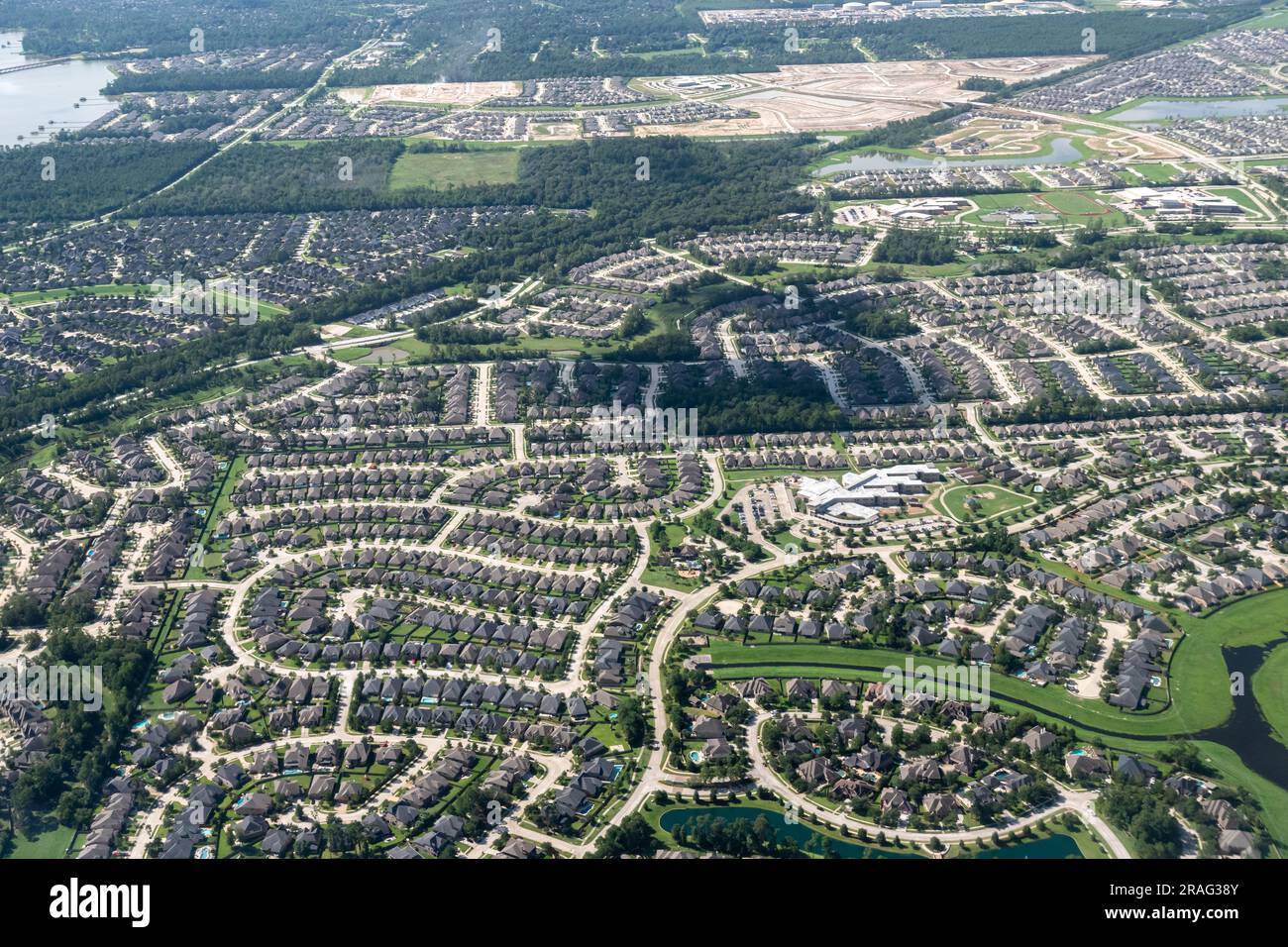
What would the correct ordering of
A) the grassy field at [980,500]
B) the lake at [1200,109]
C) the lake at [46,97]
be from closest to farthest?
the grassy field at [980,500] → the lake at [1200,109] → the lake at [46,97]

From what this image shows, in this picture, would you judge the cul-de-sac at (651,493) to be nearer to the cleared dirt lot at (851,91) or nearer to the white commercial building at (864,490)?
the white commercial building at (864,490)

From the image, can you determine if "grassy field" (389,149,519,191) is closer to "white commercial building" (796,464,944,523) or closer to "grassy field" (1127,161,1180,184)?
"grassy field" (1127,161,1180,184)

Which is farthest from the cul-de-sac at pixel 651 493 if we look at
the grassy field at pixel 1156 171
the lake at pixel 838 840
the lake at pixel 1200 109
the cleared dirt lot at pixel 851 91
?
the cleared dirt lot at pixel 851 91

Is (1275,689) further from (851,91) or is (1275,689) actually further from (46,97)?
(46,97)

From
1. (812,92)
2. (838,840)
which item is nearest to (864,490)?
(838,840)

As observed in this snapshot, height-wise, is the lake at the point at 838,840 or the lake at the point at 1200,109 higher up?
the lake at the point at 1200,109

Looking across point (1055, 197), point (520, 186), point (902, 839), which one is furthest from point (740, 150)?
point (902, 839)

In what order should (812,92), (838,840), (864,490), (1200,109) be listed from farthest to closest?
(812,92), (1200,109), (864,490), (838,840)

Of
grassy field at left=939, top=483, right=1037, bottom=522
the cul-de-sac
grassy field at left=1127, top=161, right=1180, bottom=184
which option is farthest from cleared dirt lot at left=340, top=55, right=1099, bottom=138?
grassy field at left=939, top=483, right=1037, bottom=522
